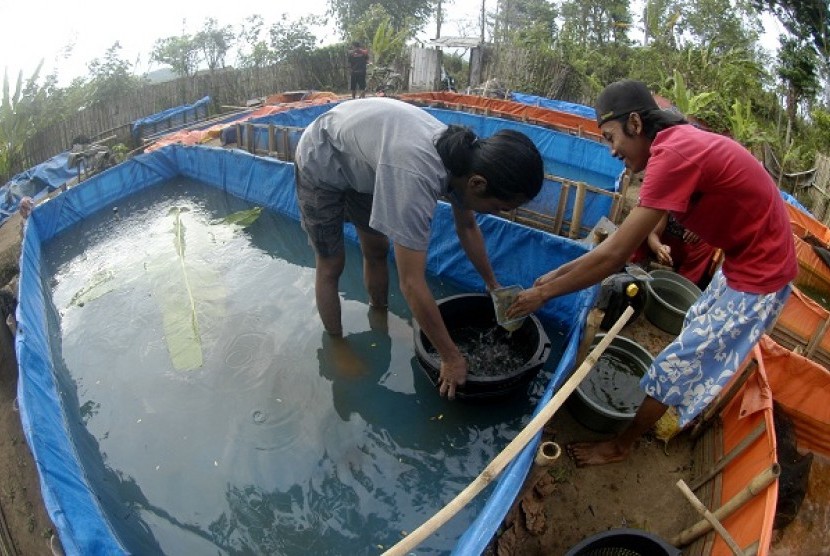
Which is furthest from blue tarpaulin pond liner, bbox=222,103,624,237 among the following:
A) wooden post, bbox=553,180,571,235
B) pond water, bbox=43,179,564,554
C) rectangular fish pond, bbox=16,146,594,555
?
pond water, bbox=43,179,564,554

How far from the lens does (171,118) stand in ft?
30.8

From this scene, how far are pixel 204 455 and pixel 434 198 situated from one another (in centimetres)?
189

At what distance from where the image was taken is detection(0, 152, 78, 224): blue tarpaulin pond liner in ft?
19.8

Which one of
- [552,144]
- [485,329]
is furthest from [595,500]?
[552,144]

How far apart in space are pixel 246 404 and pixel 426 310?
149 centimetres

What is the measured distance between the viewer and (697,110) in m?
7.56

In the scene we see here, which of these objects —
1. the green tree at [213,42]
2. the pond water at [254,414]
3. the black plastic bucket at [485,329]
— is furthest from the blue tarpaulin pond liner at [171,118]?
the black plastic bucket at [485,329]

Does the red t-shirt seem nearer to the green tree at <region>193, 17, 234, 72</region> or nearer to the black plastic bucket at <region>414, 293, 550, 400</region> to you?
the black plastic bucket at <region>414, 293, 550, 400</region>

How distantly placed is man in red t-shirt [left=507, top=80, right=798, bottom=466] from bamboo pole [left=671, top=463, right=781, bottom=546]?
32cm

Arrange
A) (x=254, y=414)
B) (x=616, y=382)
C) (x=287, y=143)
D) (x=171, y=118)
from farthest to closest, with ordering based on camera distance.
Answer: (x=171, y=118)
(x=287, y=143)
(x=616, y=382)
(x=254, y=414)

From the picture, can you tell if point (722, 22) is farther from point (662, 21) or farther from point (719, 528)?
point (719, 528)

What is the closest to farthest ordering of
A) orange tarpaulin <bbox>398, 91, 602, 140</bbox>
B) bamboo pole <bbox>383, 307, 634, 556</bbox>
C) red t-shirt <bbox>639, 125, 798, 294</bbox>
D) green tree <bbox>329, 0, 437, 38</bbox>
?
bamboo pole <bbox>383, 307, 634, 556</bbox> < red t-shirt <bbox>639, 125, 798, 294</bbox> < orange tarpaulin <bbox>398, 91, 602, 140</bbox> < green tree <bbox>329, 0, 437, 38</bbox>

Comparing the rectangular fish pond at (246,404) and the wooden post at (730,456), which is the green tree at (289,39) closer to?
the rectangular fish pond at (246,404)

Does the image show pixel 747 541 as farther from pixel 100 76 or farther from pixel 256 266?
pixel 100 76
